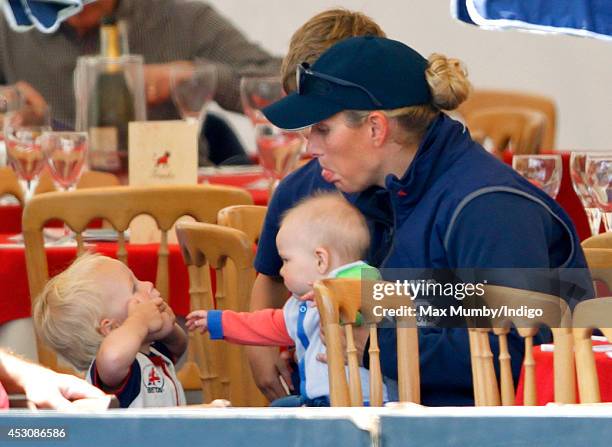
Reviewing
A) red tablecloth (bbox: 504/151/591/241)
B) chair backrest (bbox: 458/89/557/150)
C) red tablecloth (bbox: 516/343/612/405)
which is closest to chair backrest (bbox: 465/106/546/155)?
chair backrest (bbox: 458/89/557/150)

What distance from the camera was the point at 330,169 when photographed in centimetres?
252

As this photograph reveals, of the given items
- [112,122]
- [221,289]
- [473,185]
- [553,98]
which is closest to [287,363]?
[221,289]

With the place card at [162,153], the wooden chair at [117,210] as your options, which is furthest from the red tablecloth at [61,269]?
the place card at [162,153]

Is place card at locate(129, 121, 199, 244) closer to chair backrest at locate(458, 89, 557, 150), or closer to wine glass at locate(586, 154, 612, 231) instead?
wine glass at locate(586, 154, 612, 231)

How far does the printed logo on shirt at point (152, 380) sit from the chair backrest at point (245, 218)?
418 mm

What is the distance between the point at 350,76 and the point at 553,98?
4400mm

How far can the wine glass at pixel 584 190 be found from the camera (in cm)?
314

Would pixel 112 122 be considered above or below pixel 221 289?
above

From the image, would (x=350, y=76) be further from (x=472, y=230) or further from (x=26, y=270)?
(x=26, y=270)

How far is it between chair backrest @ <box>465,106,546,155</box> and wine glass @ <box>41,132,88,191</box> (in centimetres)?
170

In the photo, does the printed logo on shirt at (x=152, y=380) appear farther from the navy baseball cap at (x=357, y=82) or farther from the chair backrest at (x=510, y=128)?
Result: the chair backrest at (x=510, y=128)

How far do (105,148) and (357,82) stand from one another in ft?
5.34

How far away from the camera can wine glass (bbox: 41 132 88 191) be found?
135 inches

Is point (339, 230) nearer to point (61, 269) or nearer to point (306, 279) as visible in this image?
point (306, 279)
